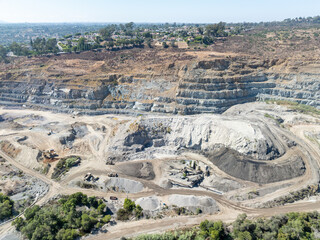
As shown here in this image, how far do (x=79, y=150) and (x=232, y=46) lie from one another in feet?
209

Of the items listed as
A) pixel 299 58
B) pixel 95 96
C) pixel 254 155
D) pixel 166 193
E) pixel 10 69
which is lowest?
pixel 166 193

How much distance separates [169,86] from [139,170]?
27751 millimetres

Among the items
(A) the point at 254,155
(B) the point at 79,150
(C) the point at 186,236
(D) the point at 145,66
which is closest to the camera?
(C) the point at 186,236

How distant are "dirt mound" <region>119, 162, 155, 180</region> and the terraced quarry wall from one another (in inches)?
759

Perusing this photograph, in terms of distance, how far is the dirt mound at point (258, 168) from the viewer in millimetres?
33219

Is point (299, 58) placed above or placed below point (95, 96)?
above

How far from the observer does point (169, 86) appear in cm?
5703

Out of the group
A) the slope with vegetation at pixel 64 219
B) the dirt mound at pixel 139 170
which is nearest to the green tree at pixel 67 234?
the slope with vegetation at pixel 64 219

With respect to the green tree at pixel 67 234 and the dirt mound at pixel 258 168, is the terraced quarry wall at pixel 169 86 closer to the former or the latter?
the dirt mound at pixel 258 168

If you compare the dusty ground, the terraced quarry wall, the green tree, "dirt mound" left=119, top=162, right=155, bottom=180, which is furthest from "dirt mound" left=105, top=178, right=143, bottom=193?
the terraced quarry wall

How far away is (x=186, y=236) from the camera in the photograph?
23500 millimetres

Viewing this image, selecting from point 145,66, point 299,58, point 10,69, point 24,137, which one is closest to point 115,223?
point 24,137

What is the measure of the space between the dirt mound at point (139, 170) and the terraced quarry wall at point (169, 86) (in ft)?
63.3

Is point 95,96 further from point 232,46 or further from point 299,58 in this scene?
point 299,58
